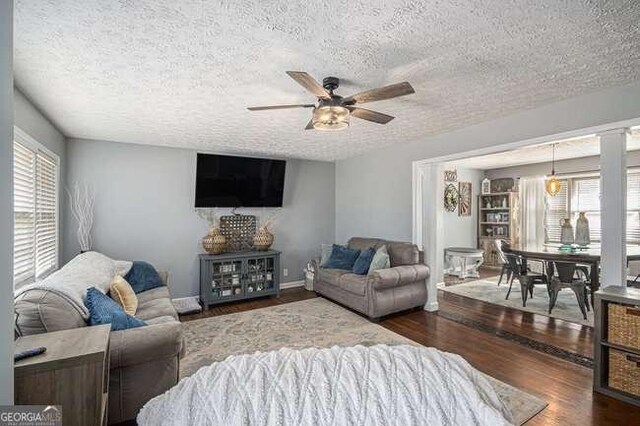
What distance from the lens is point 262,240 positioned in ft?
16.6

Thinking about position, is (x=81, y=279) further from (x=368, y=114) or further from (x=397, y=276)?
(x=397, y=276)

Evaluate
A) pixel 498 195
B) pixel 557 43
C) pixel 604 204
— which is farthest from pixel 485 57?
pixel 498 195

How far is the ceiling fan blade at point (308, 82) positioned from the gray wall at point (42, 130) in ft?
6.85

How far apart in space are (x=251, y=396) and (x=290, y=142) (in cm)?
367

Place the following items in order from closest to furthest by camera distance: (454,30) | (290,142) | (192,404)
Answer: (192,404) → (454,30) → (290,142)

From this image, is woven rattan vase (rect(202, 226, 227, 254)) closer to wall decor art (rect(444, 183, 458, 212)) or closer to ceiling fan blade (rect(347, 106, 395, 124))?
ceiling fan blade (rect(347, 106, 395, 124))

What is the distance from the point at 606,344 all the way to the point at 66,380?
3.47m

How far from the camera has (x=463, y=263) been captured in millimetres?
6336

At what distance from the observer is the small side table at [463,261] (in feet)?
20.0

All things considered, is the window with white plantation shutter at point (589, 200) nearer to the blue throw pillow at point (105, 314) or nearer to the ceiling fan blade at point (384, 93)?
the ceiling fan blade at point (384, 93)

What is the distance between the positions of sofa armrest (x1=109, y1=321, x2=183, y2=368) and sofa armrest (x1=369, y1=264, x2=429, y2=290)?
7.79ft

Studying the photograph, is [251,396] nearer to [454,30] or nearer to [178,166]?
[454,30]

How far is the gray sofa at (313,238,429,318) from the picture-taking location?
12.5ft

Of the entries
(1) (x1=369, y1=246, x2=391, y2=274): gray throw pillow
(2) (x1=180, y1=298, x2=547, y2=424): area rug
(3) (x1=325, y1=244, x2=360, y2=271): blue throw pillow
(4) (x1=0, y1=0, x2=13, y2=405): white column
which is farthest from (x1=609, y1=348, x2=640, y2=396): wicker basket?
(4) (x1=0, y1=0, x2=13, y2=405): white column
